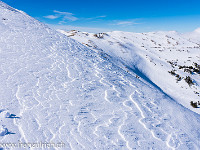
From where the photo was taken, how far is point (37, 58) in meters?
8.18

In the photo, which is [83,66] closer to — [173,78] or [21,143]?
[21,143]

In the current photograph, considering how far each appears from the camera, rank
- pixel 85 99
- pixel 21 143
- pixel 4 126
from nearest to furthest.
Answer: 1. pixel 21 143
2. pixel 4 126
3. pixel 85 99

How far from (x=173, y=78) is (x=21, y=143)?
2187cm

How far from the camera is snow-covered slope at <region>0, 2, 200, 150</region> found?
3439 millimetres

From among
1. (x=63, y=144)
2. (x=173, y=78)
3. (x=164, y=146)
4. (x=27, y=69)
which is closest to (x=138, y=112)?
(x=164, y=146)

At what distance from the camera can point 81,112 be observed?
4.44 m

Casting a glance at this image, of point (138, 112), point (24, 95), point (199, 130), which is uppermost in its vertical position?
point (24, 95)

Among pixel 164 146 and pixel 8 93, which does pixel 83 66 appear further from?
pixel 164 146

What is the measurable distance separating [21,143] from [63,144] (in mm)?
913

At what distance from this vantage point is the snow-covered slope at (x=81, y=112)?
135 inches

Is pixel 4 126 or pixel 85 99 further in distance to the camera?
pixel 85 99

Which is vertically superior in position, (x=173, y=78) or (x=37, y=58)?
(x=37, y=58)

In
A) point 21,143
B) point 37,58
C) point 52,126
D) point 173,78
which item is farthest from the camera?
point 173,78

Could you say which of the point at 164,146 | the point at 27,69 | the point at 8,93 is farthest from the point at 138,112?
the point at 27,69
